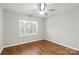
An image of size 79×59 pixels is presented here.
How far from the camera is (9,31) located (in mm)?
1528

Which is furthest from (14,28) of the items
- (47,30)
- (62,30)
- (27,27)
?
(62,30)

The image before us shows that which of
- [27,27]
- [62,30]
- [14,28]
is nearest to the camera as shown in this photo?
[27,27]

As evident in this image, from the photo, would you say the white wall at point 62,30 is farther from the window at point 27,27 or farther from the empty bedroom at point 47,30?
the window at point 27,27

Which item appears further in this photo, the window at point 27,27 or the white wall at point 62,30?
the white wall at point 62,30

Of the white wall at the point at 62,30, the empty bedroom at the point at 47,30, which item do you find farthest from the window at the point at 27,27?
the white wall at the point at 62,30

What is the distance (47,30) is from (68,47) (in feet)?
1.54

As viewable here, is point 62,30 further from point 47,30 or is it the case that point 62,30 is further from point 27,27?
point 27,27

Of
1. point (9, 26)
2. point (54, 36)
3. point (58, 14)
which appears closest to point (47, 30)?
point (54, 36)

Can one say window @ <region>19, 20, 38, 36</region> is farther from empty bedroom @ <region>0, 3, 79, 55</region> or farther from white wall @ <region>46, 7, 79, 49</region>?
white wall @ <region>46, 7, 79, 49</region>

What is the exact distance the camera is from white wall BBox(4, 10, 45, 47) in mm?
1112

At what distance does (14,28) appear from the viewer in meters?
1.41

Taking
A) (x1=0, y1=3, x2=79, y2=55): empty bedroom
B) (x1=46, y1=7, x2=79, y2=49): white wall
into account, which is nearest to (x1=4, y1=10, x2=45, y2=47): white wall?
(x1=0, y1=3, x2=79, y2=55): empty bedroom

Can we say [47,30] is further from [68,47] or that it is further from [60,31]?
[68,47]

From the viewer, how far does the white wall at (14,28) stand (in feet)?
3.65
